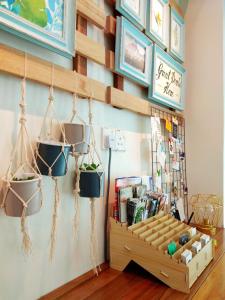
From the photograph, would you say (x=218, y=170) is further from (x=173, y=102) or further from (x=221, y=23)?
(x=221, y=23)

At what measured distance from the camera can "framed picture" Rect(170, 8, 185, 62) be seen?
5.68 ft

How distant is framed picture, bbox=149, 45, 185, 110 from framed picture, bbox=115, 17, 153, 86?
6 centimetres

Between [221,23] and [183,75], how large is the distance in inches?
16.6

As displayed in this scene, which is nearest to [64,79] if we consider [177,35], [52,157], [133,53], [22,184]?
[52,157]

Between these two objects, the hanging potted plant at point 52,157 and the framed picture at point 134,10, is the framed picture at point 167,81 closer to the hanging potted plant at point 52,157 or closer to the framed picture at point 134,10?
the framed picture at point 134,10

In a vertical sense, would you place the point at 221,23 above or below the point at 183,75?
above

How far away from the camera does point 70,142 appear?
927mm

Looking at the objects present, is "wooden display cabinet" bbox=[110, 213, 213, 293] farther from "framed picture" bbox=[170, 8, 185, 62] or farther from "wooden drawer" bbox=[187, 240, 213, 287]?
"framed picture" bbox=[170, 8, 185, 62]

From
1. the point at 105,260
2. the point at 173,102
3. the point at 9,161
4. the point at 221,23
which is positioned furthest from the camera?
the point at 221,23

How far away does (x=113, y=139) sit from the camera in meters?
1.21

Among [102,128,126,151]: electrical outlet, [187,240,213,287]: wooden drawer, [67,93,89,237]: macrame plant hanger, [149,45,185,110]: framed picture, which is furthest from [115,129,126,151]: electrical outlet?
[187,240,213,287]: wooden drawer

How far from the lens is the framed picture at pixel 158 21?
57.0 inches

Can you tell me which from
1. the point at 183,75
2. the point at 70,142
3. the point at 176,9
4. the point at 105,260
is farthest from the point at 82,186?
the point at 176,9

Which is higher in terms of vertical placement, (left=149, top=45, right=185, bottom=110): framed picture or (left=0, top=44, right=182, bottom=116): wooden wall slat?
(left=149, top=45, right=185, bottom=110): framed picture
